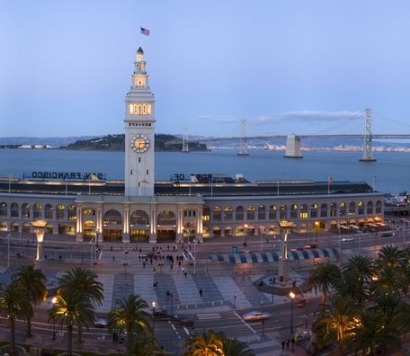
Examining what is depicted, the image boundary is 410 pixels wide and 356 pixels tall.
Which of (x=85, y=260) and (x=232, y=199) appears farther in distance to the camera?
(x=232, y=199)

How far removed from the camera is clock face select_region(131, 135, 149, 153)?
8188cm

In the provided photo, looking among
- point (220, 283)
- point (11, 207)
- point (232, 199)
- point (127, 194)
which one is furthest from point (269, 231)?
point (11, 207)

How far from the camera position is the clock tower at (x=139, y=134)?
8094 centimetres

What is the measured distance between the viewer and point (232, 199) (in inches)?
3356

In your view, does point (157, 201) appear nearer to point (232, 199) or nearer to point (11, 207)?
point (232, 199)

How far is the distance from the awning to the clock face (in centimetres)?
2011

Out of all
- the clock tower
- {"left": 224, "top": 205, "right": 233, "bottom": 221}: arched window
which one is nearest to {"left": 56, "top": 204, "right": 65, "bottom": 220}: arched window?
the clock tower

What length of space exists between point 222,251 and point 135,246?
10262mm

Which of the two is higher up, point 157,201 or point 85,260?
point 157,201

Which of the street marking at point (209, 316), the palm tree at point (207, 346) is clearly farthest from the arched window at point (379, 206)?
the palm tree at point (207, 346)

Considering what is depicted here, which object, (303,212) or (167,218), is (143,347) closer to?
(167,218)

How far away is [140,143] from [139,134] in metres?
1.17

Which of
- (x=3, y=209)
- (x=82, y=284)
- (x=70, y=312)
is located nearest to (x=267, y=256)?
(x=82, y=284)

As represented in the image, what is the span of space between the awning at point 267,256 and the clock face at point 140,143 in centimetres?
2011
